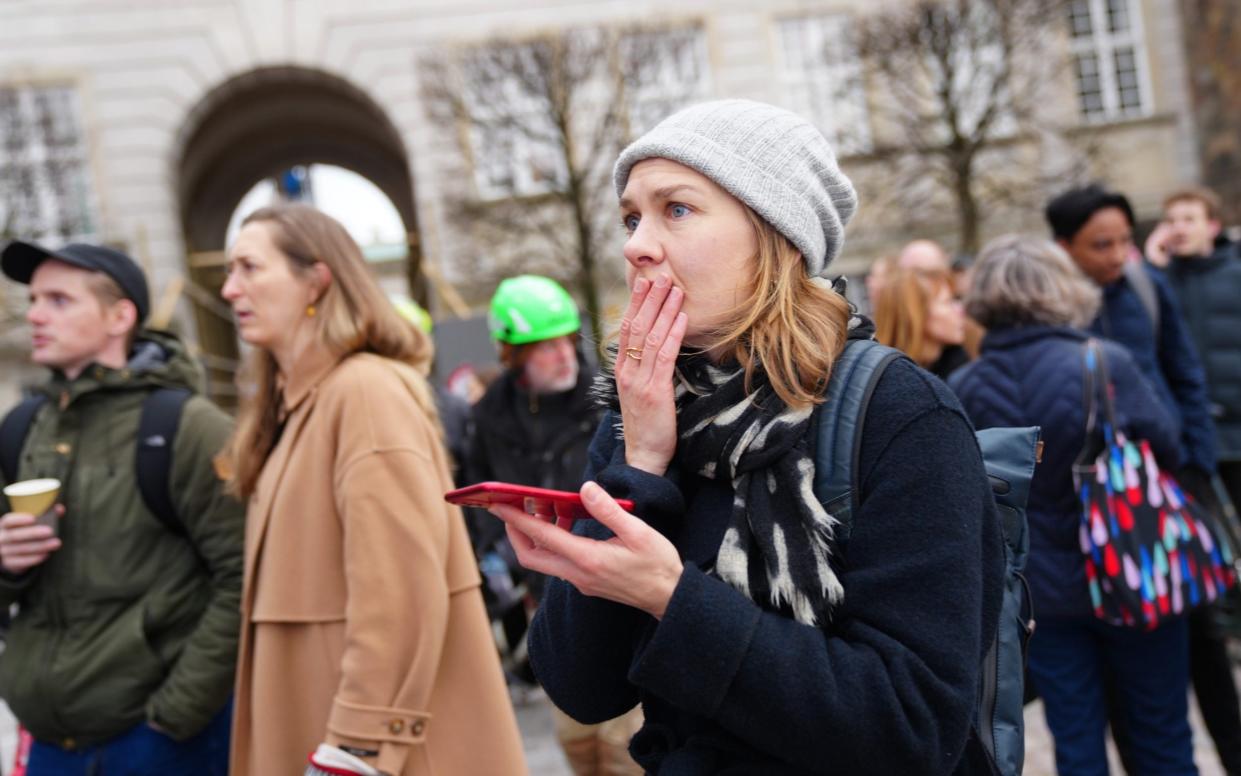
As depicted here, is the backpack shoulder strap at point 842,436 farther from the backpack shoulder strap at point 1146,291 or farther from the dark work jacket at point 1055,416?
the backpack shoulder strap at point 1146,291

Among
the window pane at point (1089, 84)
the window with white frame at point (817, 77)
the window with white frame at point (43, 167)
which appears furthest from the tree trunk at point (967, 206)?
the window with white frame at point (43, 167)

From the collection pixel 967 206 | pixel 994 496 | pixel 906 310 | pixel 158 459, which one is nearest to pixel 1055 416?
pixel 906 310

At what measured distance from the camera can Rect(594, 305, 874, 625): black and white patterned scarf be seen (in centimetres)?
137

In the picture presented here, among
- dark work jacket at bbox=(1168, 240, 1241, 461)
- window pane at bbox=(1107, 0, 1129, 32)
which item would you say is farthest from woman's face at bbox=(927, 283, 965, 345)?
window pane at bbox=(1107, 0, 1129, 32)

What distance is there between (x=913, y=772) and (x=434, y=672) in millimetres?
1232

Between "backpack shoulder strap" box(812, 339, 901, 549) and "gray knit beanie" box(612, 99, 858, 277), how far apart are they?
0.67 feet

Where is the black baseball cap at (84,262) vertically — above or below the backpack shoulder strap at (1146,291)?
above

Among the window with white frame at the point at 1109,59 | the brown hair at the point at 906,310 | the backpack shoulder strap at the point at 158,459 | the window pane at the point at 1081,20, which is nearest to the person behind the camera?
the backpack shoulder strap at the point at 158,459

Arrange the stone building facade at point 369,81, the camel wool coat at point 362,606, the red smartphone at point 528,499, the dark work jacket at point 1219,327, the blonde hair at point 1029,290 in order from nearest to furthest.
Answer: the red smartphone at point 528,499 < the camel wool coat at point 362,606 < the blonde hair at point 1029,290 < the dark work jacket at point 1219,327 < the stone building facade at point 369,81

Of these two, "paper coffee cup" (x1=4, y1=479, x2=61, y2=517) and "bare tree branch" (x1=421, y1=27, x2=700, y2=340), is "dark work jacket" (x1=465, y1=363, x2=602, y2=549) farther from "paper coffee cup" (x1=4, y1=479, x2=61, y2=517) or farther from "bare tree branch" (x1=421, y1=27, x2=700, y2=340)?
"bare tree branch" (x1=421, y1=27, x2=700, y2=340)

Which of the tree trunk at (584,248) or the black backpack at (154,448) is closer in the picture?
the black backpack at (154,448)

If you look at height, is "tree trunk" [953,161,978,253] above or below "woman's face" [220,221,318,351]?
above

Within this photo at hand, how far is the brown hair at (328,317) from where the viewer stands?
2615 millimetres

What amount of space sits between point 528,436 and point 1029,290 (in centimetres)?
199
